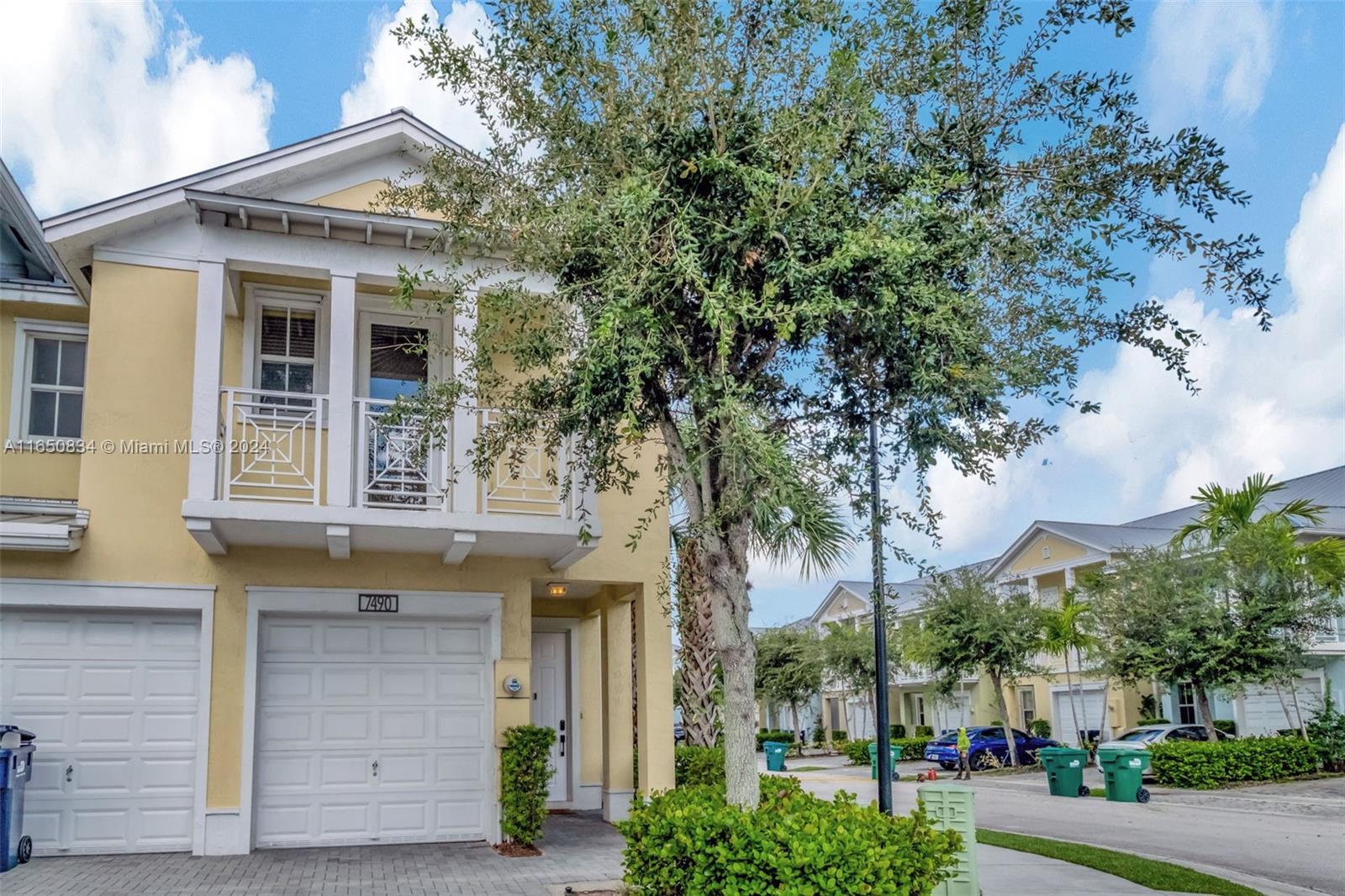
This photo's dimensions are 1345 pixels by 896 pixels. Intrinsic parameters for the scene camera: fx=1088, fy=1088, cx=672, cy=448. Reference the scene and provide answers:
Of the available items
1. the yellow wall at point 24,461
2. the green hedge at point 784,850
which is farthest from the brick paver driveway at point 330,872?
the yellow wall at point 24,461

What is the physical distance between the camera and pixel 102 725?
1141cm

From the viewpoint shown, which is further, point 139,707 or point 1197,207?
point 139,707

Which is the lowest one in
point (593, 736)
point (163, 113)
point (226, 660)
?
point (593, 736)

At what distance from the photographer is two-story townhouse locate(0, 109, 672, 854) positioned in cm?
1128

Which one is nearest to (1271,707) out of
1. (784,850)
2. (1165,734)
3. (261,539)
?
(1165,734)

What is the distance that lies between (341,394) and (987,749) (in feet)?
93.8

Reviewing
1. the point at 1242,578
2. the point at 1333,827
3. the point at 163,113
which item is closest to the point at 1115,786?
the point at 1333,827

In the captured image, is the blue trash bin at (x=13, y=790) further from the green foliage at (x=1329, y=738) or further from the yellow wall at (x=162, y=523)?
the green foliage at (x=1329, y=738)

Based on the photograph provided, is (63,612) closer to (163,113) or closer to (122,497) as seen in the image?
(122,497)

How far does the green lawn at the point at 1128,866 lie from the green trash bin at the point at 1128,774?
8.08 metres

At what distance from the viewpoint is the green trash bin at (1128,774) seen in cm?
2177

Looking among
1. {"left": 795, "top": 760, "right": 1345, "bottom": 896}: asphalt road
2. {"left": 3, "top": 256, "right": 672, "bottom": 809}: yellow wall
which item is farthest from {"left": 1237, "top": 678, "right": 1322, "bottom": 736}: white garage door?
{"left": 3, "top": 256, "right": 672, "bottom": 809}: yellow wall

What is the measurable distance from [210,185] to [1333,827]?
18.5 meters

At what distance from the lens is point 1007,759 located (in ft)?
115
